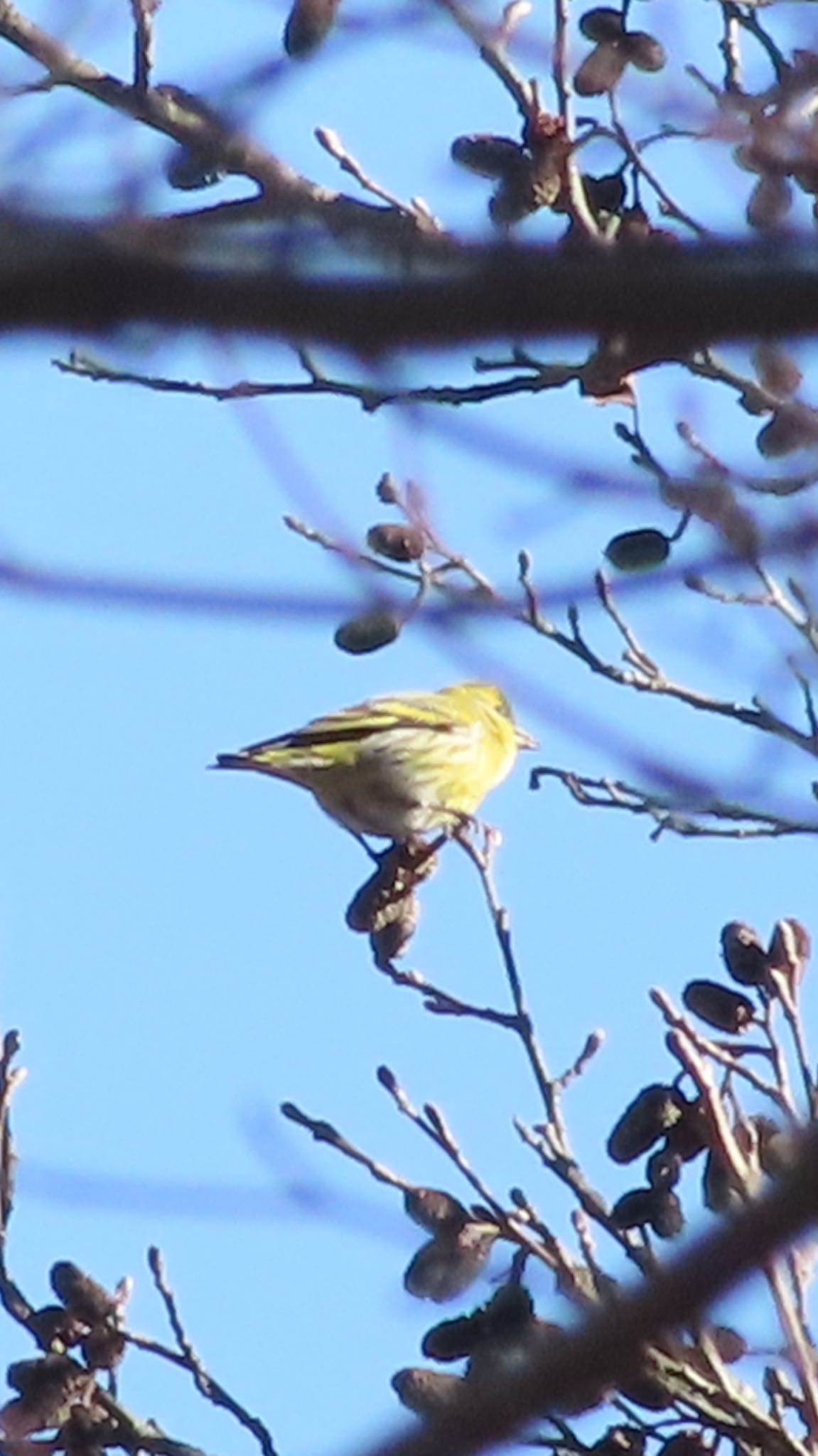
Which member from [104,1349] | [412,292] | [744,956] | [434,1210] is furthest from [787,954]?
[412,292]

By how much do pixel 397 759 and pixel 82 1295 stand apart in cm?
391

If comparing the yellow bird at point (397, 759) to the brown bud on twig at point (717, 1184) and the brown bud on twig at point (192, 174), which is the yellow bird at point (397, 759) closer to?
the brown bud on twig at point (192, 174)

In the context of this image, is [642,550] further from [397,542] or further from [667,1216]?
[667,1216]

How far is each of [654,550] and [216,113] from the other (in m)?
1.76

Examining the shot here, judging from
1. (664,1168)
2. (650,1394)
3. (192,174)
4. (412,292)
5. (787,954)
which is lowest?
(650,1394)

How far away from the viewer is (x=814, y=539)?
4.08ft

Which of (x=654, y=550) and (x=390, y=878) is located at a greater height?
(x=654, y=550)

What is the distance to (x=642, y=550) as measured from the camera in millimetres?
3709

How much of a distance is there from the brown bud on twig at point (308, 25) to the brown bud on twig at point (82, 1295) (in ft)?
6.22

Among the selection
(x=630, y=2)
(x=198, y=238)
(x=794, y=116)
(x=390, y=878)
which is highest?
(x=630, y=2)

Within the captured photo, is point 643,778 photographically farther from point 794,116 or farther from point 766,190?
point 766,190

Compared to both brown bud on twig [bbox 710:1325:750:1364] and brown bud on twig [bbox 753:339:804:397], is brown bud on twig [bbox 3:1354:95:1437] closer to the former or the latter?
brown bud on twig [bbox 710:1325:750:1364]

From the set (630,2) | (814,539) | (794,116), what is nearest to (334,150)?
(630,2)

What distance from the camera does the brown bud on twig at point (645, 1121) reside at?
3408mm
